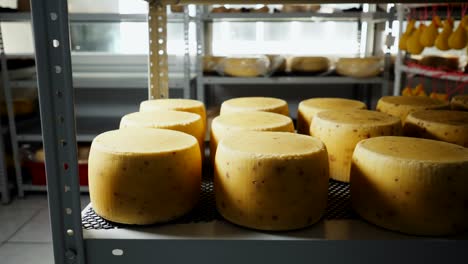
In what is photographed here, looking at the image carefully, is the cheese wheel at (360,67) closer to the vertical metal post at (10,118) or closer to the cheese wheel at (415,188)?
the cheese wheel at (415,188)

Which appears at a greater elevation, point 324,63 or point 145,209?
point 324,63

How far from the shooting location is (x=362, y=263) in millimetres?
589

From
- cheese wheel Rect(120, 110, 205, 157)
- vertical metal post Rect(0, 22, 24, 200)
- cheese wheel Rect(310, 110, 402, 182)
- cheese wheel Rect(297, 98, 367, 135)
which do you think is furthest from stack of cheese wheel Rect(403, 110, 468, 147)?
vertical metal post Rect(0, 22, 24, 200)

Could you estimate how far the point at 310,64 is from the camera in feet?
7.79

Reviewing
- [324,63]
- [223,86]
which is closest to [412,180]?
[324,63]

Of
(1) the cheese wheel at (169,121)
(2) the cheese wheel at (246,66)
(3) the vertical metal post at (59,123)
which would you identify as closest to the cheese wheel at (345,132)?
(1) the cheese wheel at (169,121)

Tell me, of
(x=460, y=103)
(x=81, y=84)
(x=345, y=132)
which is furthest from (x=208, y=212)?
(x=81, y=84)

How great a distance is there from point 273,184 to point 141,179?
20cm

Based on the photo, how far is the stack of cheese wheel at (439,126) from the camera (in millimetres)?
755

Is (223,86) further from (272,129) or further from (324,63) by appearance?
(272,129)

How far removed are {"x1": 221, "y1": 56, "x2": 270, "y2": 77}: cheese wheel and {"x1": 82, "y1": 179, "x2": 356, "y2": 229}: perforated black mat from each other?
160 centimetres

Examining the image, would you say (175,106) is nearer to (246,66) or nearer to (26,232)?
(246,66)

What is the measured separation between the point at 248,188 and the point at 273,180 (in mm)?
41

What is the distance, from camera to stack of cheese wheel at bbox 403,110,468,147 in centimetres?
75
